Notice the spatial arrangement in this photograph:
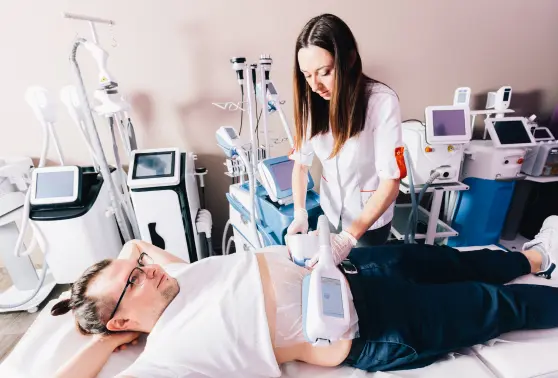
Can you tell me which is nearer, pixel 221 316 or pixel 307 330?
pixel 307 330

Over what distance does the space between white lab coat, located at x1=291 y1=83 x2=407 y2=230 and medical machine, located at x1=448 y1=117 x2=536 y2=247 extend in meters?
1.03

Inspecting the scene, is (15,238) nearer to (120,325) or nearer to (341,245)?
(120,325)

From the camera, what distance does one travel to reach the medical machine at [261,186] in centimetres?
148

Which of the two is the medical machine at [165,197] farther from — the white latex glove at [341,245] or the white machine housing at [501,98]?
the white machine housing at [501,98]

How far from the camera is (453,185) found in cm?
186

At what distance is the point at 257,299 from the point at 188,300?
0.76 ft

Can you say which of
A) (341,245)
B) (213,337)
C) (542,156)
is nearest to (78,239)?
(213,337)

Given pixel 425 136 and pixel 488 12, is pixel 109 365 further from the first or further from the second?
pixel 488 12

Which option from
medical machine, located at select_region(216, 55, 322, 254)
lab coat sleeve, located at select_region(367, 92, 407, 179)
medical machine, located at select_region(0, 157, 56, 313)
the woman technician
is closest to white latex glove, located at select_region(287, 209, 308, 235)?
the woman technician

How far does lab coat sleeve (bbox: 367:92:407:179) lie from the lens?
41.3 inches

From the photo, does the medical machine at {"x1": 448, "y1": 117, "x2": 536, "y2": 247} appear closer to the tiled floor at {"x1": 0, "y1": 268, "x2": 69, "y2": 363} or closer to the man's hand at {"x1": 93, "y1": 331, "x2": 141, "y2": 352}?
the man's hand at {"x1": 93, "y1": 331, "x2": 141, "y2": 352}

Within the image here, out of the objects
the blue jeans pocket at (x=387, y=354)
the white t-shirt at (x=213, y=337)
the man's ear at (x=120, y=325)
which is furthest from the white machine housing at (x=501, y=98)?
the man's ear at (x=120, y=325)

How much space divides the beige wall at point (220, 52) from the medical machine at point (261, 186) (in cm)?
36

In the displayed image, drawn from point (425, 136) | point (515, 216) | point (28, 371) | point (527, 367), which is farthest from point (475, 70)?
point (28, 371)
